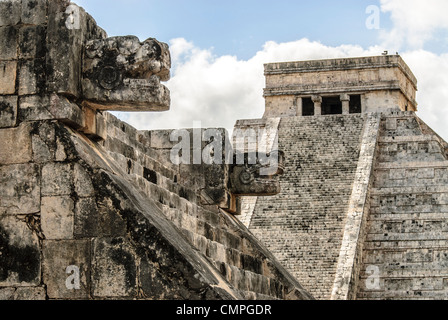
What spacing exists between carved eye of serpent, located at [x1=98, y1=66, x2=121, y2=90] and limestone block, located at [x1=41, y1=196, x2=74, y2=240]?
1.06 metres

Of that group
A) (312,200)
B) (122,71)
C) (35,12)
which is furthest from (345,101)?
(35,12)

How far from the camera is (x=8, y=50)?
7.79m

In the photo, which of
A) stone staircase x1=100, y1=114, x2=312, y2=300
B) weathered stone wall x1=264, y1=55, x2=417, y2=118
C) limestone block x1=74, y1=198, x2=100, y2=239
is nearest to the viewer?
limestone block x1=74, y1=198, x2=100, y2=239

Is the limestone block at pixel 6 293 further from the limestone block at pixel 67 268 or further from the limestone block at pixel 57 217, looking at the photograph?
the limestone block at pixel 57 217

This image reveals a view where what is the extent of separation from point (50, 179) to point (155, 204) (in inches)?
45.8

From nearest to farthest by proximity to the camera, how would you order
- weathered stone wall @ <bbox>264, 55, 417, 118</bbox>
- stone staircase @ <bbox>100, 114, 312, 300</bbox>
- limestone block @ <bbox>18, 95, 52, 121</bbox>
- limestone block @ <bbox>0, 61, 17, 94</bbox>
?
limestone block @ <bbox>18, 95, 52, 121</bbox>
limestone block @ <bbox>0, 61, 17, 94</bbox>
stone staircase @ <bbox>100, 114, 312, 300</bbox>
weathered stone wall @ <bbox>264, 55, 417, 118</bbox>

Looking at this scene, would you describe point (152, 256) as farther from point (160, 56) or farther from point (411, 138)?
point (411, 138)

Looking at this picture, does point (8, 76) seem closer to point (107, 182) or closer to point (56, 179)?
point (56, 179)

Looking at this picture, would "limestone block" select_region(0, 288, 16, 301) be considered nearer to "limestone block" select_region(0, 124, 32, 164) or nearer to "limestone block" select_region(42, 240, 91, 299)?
"limestone block" select_region(42, 240, 91, 299)

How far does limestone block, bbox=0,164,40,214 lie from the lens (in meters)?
7.45

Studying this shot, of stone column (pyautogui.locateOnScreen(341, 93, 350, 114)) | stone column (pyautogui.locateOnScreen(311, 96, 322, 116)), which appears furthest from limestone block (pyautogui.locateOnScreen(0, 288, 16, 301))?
stone column (pyautogui.locateOnScreen(341, 93, 350, 114))

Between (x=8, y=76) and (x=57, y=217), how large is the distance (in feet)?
4.15

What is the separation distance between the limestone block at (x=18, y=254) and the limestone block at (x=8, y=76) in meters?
1.05
